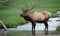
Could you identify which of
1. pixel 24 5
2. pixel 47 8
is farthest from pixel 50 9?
pixel 24 5

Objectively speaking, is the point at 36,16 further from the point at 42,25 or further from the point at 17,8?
the point at 17,8

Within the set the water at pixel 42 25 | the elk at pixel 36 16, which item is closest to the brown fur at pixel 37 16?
the elk at pixel 36 16

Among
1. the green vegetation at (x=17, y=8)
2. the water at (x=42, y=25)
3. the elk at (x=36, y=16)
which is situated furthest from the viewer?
the green vegetation at (x=17, y=8)

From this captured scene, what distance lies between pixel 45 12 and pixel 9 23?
1.91m

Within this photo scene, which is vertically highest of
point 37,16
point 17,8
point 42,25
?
point 17,8

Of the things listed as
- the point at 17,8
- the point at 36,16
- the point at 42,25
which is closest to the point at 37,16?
the point at 36,16

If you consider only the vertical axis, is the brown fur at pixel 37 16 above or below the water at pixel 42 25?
above

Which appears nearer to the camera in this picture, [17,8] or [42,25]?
[42,25]

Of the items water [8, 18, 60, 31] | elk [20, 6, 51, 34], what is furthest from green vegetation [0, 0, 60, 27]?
elk [20, 6, 51, 34]

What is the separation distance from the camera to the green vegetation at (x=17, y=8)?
15.5m

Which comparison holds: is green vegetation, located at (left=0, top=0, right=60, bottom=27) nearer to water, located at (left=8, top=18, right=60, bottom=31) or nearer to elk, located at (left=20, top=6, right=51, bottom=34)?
water, located at (left=8, top=18, right=60, bottom=31)

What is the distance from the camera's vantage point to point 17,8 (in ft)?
51.6

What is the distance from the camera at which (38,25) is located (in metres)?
15.2

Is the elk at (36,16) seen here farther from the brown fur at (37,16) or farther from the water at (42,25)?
the water at (42,25)
